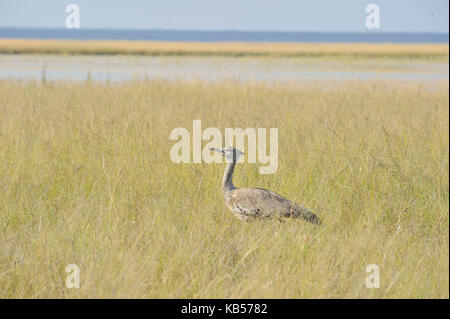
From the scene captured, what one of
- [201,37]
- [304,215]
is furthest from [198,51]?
[201,37]

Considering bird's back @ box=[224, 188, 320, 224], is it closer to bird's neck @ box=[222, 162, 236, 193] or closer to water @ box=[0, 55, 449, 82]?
bird's neck @ box=[222, 162, 236, 193]

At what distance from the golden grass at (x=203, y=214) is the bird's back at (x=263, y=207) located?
0.09 meters

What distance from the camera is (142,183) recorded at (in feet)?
17.8

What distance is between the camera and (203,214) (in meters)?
4.52

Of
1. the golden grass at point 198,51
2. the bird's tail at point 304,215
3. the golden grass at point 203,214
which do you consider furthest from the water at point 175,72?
the golden grass at point 198,51

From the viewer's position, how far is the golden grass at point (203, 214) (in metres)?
3.54

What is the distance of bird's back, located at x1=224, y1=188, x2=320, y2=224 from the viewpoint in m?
4.41

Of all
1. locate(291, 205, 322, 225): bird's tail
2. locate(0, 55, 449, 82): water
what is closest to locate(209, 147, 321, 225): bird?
locate(291, 205, 322, 225): bird's tail

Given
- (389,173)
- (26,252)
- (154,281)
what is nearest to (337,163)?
(389,173)

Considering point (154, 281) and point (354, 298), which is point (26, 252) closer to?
point (154, 281)

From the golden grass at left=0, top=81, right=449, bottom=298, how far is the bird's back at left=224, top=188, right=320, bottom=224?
9 cm

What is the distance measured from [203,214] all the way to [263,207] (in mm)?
478

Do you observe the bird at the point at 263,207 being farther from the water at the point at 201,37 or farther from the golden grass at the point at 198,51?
the water at the point at 201,37

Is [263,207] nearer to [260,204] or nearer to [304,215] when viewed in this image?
[260,204]
